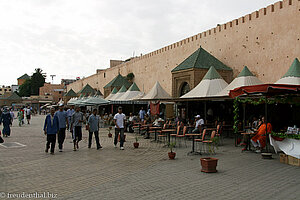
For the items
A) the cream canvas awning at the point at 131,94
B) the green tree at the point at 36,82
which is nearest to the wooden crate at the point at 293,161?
the cream canvas awning at the point at 131,94

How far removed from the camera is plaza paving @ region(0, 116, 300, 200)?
4.83 meters

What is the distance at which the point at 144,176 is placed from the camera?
6.05 meters

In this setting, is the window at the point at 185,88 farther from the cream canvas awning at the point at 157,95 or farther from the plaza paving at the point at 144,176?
the plaza paving at the point at 144,176

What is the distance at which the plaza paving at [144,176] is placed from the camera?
4828 millimetres

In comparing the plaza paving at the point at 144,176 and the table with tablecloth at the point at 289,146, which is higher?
the table with tablecloth at the point at 289,146

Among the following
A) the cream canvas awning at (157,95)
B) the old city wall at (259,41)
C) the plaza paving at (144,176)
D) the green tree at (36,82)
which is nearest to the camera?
the plaza paving at (144,176)

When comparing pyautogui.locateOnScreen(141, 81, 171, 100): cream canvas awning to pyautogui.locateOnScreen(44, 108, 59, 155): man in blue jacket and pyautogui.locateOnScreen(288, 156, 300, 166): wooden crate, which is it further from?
pyautogui.locateOnScreen(288, 156, 300, 166): wooden crate

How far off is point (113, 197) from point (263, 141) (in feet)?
19.1

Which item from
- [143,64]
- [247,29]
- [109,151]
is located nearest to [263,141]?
[109,151]

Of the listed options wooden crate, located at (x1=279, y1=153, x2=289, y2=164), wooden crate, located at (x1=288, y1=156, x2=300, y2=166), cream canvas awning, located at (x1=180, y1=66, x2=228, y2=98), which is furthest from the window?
wooden crate, located at (x1=288, y1=156, x2=300, y2=166)

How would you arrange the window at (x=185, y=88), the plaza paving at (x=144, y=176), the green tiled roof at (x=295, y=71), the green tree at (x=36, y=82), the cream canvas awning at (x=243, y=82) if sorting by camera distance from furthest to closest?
the green tree at (x=36, y=82)
the window at (x=185, y=88)
the cream canvas awning at (x=243, y=82)
the green tiled roof at (x=295, y=71)
the plaza paving at (x=144, y=176)

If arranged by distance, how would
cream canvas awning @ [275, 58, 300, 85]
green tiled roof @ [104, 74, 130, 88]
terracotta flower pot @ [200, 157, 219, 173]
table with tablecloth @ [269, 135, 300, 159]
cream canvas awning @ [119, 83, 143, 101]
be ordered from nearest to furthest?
terracotta flower pot @ [200, 157, 219, 173], table with tablecloth @ [269, 135, 300, 159], cream canvas awning @ [275, 58, 300, 85], cream canvas awning @ [119, 83, 143, 101], green tiled roof @ [104, 74, 130, 88]

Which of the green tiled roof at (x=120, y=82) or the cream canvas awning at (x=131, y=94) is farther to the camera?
the green tiled roof at (x=120, y=82)

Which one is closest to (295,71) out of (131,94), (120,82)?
(131,94)
